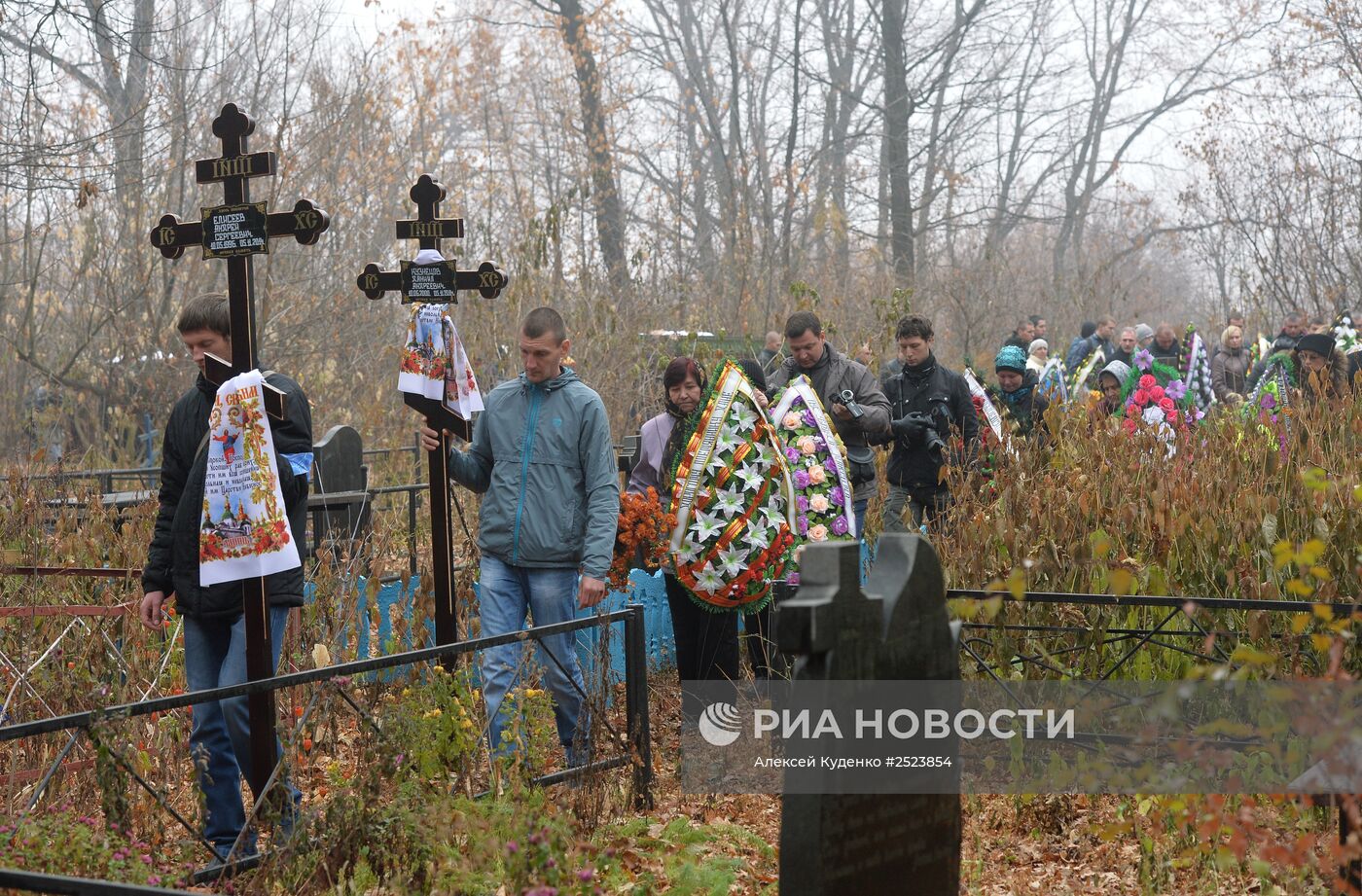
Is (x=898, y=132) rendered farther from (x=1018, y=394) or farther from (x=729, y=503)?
(x=729, y=503)

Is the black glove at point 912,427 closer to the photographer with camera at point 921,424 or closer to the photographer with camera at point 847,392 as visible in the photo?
the photographer with camera at point 921,424

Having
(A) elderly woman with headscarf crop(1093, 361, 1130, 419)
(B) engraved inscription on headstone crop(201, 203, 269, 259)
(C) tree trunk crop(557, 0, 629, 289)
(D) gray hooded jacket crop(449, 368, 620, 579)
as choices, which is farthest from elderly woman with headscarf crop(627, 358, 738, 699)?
(C) tree trunk crop(557, 0, 629, 289)

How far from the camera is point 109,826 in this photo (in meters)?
3.72

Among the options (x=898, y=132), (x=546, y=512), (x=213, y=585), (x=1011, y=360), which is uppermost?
(x=898, y=132)

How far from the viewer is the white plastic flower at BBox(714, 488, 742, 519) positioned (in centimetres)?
580

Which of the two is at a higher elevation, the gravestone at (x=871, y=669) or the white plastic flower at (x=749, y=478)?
the white plastic flower at (x=749, y=478)

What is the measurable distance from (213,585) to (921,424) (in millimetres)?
4300

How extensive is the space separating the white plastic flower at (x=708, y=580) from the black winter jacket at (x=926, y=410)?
1957 mm

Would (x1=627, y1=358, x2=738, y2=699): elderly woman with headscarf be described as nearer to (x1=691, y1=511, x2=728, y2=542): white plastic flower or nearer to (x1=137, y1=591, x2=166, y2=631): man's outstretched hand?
(x1=691, y1=511, x2=728, y2=542): white plastic flower

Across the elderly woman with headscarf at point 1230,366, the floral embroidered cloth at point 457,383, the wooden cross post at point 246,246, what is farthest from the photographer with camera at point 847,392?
the elderly woman with headscarf at point 1230,366

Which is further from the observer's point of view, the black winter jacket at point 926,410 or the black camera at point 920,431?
the black winter jacket at point 926,410

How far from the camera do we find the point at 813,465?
6.23 meters

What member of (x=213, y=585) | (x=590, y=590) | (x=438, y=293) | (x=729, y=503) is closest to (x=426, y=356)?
(x=438, y=293)

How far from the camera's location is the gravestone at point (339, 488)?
839cm
